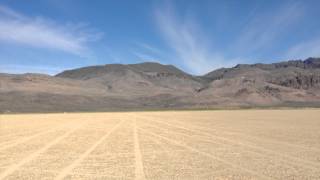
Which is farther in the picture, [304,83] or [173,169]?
[304,83]

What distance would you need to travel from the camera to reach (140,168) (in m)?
12.3

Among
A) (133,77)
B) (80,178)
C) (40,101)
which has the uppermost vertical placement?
(133,77)

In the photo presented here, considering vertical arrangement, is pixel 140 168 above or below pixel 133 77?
below

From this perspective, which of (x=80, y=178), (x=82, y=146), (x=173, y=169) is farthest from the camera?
(x=82, y=146)

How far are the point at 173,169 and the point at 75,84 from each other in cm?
15516

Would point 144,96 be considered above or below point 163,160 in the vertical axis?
above

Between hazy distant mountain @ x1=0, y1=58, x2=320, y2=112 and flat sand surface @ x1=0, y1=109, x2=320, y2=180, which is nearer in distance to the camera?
flat sand surface @ x1=0, y1=109, x2=320, y2=180

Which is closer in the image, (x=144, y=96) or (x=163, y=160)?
(x=163, y=160)

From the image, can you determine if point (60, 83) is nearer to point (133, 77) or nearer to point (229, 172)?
point (133, 77)

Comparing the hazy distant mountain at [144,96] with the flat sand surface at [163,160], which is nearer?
the flat sand surface at [163,160]

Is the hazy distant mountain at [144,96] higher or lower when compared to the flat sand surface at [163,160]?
higher

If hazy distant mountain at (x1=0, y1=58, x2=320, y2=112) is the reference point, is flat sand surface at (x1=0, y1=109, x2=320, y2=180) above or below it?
below

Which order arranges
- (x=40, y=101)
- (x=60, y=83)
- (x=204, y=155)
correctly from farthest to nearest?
1. (x=60, y=83)
2. (x=40, y=101)
3. (x=204, y=155)

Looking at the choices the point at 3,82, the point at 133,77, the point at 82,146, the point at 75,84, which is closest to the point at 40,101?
the point at 3,82
